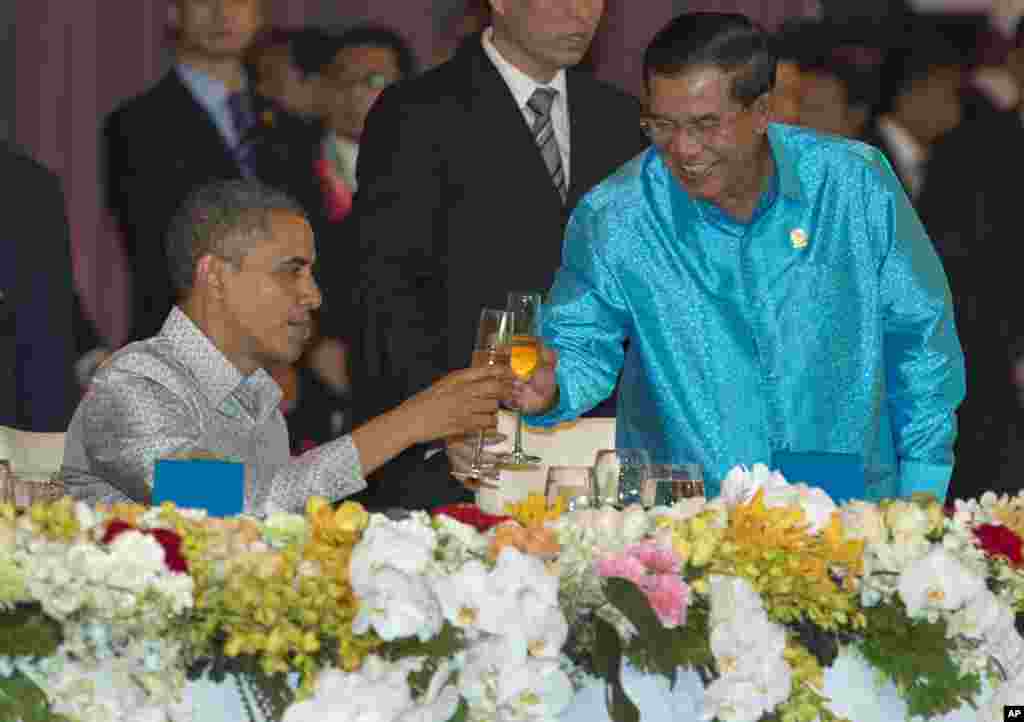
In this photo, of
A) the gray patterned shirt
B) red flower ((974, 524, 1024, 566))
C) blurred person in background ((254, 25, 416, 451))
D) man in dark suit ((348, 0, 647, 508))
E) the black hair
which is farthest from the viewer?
blurred person in background ((254, 25, 416, 451))

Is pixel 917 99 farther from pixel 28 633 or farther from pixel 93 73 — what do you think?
pixel 28 633

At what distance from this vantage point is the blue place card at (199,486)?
2535 millimetres

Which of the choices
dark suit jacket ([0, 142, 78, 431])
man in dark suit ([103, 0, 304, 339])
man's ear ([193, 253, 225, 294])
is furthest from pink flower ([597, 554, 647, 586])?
man in dark suit ([103, 0, 304, 339])

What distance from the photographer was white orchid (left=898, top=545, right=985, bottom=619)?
Result: 2352mm

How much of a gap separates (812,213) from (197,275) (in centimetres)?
105

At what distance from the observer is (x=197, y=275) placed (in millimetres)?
3467

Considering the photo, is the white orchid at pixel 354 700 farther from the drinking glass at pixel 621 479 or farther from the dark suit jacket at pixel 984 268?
the dark suit jacket at pixel 984 268

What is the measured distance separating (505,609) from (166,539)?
369 millimetres

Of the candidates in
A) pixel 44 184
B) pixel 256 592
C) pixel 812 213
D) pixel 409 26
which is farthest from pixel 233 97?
pixel 256 592

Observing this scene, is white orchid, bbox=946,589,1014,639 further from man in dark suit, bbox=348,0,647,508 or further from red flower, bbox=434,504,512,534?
man in dark suit, bbox=348,0,647,508

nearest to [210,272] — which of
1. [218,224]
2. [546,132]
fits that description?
[218,224]

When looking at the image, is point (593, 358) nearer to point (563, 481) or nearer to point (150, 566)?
point (563, 481)

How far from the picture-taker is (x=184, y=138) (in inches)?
227

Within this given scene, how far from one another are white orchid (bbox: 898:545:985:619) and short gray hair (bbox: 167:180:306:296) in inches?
59.0
